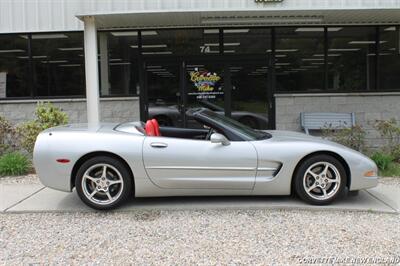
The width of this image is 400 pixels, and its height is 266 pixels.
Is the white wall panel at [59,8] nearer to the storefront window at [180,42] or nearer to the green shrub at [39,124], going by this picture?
the storefront window at [180,42]

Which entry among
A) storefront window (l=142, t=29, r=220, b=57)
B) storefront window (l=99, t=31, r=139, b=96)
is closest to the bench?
storefront window (l=142, t=29, r=220, b=57)

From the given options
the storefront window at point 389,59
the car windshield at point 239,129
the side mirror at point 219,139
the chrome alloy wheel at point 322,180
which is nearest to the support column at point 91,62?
the car windshield at point 239,129

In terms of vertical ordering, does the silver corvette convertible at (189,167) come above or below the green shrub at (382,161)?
above

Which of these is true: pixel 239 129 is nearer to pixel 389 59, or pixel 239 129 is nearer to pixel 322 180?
pixel 322 180

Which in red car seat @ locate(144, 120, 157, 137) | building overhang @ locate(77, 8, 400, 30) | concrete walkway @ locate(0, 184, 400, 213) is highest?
building overhang @ locate(77, 8, 400, 30)

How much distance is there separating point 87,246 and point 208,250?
1.16m

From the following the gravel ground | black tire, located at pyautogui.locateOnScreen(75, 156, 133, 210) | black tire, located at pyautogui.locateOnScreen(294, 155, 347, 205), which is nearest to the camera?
the gravel ground

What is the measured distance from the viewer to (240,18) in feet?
30.3

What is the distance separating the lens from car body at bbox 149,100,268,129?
10.4 meters

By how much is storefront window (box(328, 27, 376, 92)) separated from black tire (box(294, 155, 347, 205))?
527 centimetres

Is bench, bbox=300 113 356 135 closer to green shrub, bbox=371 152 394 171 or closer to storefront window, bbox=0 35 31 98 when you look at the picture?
green shrub, bbox=371 152 394 171

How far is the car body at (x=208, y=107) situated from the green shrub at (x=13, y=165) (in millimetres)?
3243

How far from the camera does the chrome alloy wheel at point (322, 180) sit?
5582 millimetres

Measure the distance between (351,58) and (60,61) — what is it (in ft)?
21.7
